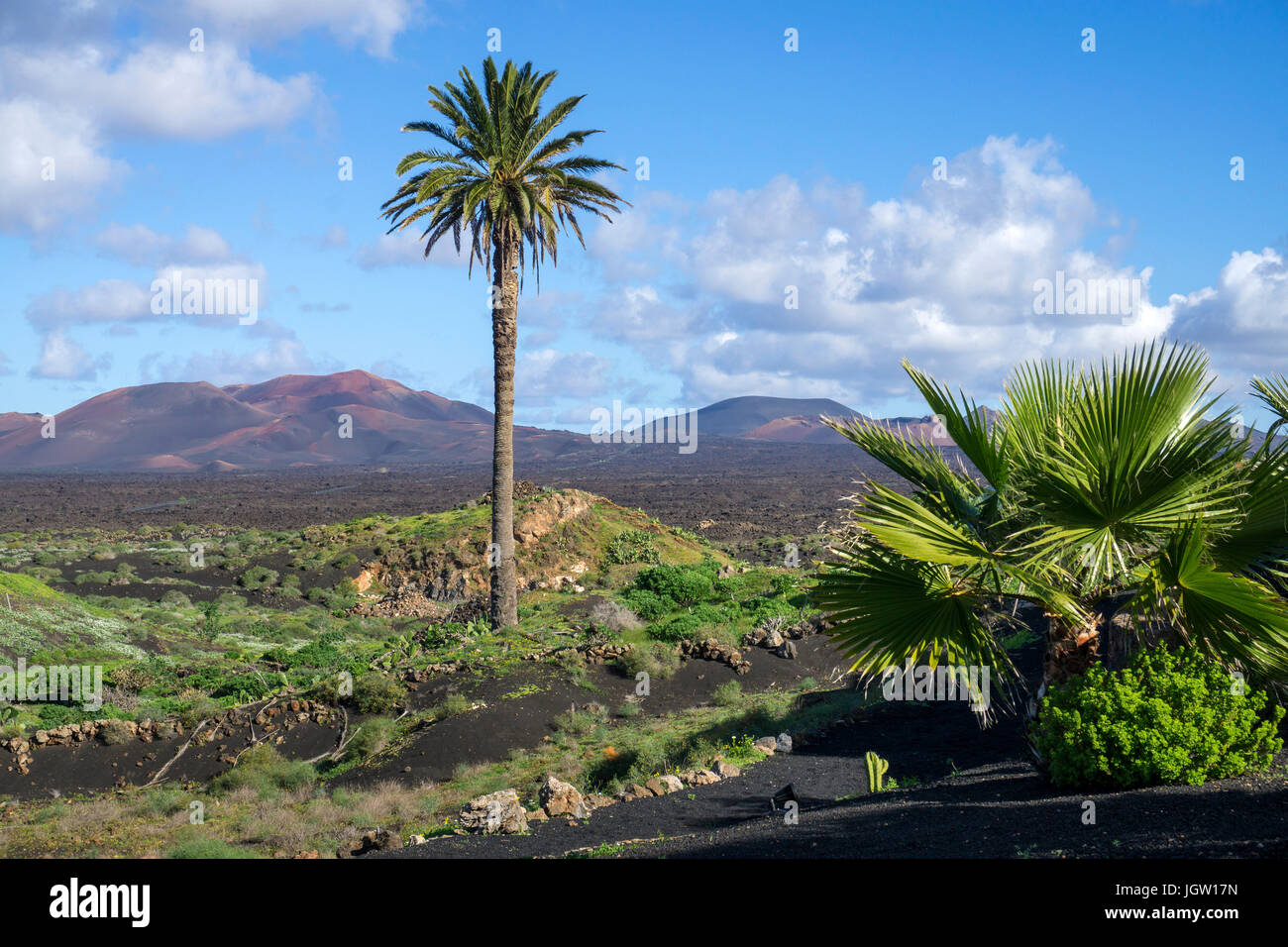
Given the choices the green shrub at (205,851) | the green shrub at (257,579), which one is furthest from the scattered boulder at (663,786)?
the green shrub at (257,579)

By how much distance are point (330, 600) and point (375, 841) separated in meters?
20.1

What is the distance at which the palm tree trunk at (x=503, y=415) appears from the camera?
19688 mm

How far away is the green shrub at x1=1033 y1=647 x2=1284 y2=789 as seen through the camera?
22.3 feet

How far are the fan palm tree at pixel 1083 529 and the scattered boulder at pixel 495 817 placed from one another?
169 inches

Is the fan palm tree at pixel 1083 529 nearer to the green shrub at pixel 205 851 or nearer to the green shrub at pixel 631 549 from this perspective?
the green shrub at pixel 205 851

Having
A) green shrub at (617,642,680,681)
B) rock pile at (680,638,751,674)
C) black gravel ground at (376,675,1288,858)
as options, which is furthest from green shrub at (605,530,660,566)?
black gravel ground at (376,675,1288,858)

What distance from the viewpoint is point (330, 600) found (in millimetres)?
28078

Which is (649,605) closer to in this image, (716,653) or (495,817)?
(716,653)

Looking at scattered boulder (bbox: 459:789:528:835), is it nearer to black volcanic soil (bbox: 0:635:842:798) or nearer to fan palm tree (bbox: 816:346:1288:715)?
black volcanic soil (bbox: 0:635:842:798)

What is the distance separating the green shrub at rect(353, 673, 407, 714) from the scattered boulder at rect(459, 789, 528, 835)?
5.68 metres

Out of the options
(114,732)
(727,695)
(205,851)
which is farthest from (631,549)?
(205,851)

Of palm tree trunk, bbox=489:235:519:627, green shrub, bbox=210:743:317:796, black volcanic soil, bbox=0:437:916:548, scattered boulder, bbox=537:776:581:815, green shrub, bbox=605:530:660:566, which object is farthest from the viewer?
black volcanic soil, bbox=0:437:916:548
